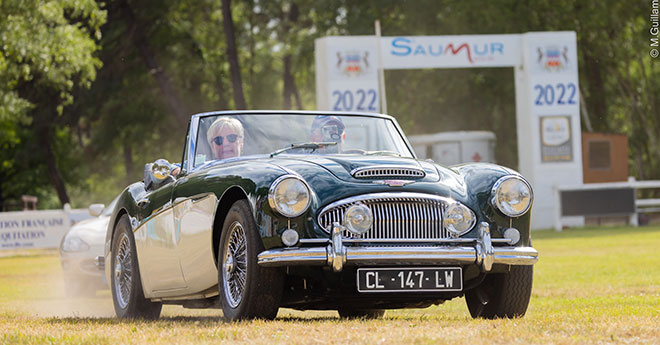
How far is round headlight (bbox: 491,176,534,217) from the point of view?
23.1 feet

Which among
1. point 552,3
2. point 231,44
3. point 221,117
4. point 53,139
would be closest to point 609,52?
point 552,3

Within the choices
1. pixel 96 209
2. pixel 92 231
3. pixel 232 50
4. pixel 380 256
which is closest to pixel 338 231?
pixel 380 256

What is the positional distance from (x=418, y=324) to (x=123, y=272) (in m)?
3.67

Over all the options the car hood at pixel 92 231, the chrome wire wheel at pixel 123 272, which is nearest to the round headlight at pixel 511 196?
the chrome wire wheel at pixel 123 272

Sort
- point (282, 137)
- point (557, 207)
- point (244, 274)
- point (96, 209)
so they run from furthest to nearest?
point (557, 207) < point (96, 209) < point (282, 137) < point (244, 274)

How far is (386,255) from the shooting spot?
21.4ft

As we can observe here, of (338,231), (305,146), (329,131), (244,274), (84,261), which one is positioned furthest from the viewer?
(84,261)

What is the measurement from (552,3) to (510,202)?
127 feet

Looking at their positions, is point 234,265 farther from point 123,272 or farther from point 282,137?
point 123,272

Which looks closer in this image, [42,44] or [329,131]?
[329,131]

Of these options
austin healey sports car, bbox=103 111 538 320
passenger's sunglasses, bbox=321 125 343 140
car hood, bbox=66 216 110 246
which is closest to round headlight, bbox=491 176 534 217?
austin healey sports car, bbox=103 111 538 320

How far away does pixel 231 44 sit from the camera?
1640 inches

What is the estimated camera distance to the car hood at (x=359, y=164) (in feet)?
22.5

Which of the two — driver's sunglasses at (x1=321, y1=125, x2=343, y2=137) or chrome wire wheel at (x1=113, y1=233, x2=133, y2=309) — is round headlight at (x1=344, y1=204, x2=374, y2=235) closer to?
driver's sunglasses at (x1=321, y1=125, x2=343, y2=137)
